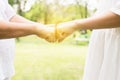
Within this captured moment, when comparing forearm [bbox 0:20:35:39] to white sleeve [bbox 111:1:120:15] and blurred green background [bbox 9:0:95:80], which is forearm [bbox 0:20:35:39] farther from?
blurred green background [bbox 9:0:95:80]

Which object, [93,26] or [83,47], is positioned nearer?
[93,26]

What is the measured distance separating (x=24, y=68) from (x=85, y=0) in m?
1.35

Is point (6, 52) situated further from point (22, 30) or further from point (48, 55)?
point (48, 55)

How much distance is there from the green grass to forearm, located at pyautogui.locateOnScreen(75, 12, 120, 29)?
322 centimetres

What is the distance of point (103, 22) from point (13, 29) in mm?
263

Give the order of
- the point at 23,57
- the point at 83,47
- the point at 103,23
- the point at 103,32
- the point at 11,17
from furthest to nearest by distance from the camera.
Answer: the point at 83,47 < the point at 23,57 < the point at 11,17 < the point at 103,32 < the point at 103,23

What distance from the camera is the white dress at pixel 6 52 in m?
1.10

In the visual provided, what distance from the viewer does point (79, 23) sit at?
3.06 ft

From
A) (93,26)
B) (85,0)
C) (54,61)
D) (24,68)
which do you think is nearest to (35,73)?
(24,68)

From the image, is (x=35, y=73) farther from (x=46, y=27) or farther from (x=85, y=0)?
(x=46, y=27)

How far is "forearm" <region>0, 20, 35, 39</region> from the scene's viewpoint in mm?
934

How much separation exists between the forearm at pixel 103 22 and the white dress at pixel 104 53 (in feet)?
0.13

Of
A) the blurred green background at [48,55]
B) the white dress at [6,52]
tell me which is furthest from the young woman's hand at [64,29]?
the blurred green background at [48,55]

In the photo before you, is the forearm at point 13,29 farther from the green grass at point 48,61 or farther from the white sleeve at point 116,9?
the green grass at point 48,61
